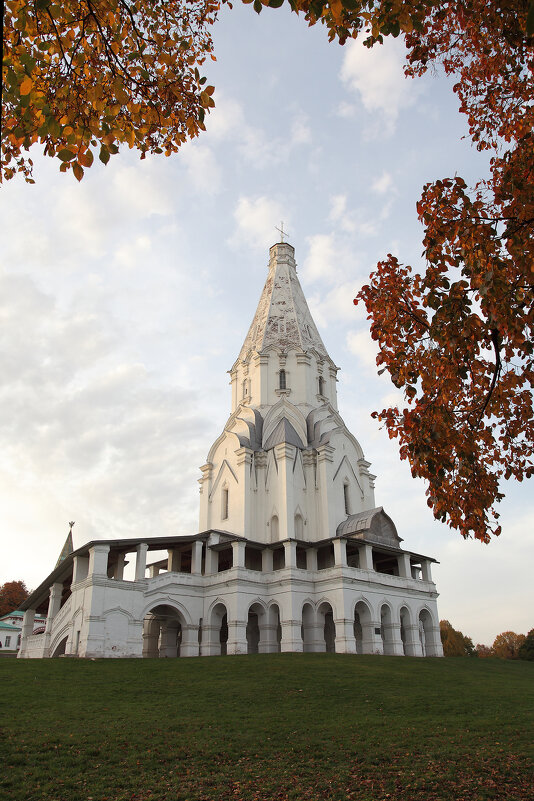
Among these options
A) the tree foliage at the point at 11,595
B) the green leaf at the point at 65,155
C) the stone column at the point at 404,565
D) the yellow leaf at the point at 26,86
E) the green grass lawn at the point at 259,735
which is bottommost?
the green grass lawn at the point at 259,735

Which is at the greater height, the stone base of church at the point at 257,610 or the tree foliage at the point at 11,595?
the tree foliage at the point at 11,595

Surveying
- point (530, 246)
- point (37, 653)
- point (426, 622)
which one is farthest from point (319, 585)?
point (530, 246)

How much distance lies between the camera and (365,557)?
1221 inches

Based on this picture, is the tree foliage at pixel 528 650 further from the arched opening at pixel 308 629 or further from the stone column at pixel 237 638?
the stone column at pixel 237 638

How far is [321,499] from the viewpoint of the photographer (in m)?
34.2

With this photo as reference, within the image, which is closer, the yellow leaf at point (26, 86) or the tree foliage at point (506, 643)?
the yellow leaf at point (26, 86)

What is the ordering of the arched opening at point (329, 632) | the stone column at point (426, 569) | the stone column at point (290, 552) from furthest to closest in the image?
1. the stone column at point (426, 569)
2. the arched opening at point (329, 632)
3. the stone column at point (290, 552)

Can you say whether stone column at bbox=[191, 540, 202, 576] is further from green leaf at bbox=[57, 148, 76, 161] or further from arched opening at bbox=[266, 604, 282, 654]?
green leaf at bbox=[57, 148, 76, 161]

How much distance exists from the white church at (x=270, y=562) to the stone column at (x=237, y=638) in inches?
2.3

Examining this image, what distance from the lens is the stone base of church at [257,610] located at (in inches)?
1057

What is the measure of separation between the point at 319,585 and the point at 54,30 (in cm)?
2843

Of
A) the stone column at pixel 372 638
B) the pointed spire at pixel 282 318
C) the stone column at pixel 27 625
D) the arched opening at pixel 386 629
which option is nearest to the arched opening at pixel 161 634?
the stone column at pixel 27 625

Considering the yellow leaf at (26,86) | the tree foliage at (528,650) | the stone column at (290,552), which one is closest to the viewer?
the yellow leaf at (26,86)

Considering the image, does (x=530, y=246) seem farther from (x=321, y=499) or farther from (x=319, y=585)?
(x=321, y=499)
